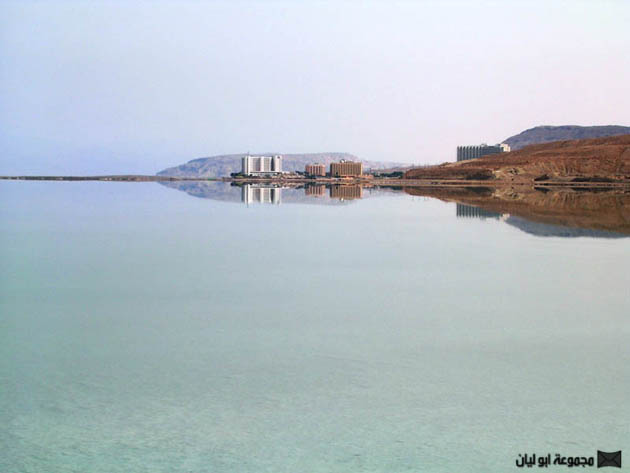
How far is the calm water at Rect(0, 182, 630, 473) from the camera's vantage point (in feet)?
20.2

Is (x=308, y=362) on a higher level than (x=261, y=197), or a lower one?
lower

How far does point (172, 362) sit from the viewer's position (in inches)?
338

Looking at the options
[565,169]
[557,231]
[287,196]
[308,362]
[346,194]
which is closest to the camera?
[308,362]

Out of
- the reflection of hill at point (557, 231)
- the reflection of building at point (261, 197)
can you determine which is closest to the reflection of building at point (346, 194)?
the reflection of building at point (261, 197)

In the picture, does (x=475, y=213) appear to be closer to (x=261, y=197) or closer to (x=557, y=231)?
(x=557, y=231)

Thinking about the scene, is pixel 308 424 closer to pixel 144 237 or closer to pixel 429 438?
pixel 429 438

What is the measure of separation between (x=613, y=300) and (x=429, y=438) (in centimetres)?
757

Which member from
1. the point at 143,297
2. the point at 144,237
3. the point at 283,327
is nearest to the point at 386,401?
the point at 283,327

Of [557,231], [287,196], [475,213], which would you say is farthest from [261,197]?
[557,231]

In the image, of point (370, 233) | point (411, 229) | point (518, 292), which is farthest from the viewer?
point (411, 229)

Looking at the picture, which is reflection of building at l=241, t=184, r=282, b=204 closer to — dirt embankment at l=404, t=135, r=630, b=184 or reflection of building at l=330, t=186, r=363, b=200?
reflection of building at l=330, t=186, r=363, b=200

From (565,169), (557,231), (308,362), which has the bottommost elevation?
(308,362)

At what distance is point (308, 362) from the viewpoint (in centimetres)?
866

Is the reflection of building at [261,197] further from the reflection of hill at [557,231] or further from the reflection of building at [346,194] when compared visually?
the reflection of hill at [557,231]
